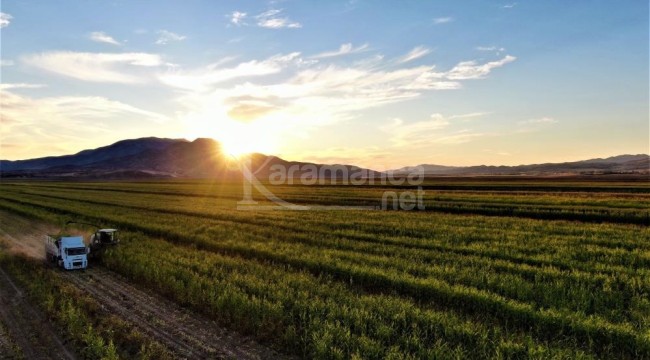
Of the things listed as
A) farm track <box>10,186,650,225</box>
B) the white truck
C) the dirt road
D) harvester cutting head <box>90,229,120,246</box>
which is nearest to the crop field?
the dirt road

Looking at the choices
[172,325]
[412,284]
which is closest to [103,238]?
[172,325]

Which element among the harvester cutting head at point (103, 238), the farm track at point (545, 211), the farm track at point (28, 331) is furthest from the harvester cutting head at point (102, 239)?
the farm track at point (545, 211)

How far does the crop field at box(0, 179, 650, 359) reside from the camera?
1029 centimetres

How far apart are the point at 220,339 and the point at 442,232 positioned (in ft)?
54.7

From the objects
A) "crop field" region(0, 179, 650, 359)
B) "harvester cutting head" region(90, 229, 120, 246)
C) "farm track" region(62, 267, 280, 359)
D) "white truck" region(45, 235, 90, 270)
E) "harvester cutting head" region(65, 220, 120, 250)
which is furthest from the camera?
"harvester cutting head" region(90, 229, 120, 246)

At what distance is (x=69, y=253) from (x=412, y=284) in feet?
53.4

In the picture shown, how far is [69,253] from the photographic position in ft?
64.3

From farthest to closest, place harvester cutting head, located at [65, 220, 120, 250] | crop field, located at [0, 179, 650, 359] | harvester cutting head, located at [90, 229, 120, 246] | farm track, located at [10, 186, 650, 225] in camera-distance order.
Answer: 1. farm track, located at [10, 186, 650, 225]
2. harvester cutting head, located at [90, 229, 120, 246]
3. harvester cutting head, located at [65, 220, 120, 250]
4. crop field, located at [0, 179, 650, 359]

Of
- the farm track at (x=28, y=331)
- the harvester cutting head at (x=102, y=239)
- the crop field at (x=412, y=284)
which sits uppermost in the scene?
the harvester cutting head at (x=102, y=239)

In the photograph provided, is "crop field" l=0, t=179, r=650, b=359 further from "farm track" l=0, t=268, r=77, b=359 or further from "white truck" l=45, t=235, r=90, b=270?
"farm track" l=0, t=268, r=77, b=359

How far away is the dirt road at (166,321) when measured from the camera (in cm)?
1075

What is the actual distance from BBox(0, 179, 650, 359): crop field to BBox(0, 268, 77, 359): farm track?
3737 millimetres

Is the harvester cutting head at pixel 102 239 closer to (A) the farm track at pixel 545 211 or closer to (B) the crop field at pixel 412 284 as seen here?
(B) the crop field at pixel 412 284

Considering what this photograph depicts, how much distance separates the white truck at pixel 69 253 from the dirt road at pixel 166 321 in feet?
1.61
